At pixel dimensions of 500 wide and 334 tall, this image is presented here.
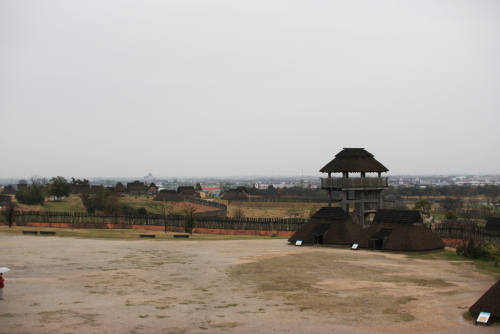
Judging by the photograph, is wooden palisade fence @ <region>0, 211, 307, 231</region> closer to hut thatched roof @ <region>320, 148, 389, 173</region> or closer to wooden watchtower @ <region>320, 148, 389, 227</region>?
wooden watchtower @ <region>320, 148, 389, 227</region>

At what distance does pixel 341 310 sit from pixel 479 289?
726cm

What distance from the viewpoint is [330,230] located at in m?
35.5

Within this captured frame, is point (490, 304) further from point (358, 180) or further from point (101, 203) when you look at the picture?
point (101, 203)

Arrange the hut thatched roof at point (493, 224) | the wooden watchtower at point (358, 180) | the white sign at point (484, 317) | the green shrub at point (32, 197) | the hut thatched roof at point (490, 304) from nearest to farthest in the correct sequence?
the white sign at point (484, 317) < the hut thatched roof at point (490, 304) < the wooden watchtower at point (358, 180) < the hut thatched roof at point (493, 224) < the green shrub at point (32, 197)

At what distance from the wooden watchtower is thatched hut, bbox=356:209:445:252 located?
5512 millimetres

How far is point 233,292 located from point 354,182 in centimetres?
2277

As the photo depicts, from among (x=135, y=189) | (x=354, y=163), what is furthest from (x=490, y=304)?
(x=135, y=189)

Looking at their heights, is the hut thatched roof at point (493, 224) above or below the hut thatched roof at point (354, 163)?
below

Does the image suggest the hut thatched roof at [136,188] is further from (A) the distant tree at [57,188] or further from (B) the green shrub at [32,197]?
(B) the green shrub at [32,197]

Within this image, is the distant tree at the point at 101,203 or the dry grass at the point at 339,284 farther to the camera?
the distant tree at the point at 101,203

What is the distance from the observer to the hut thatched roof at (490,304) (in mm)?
14734

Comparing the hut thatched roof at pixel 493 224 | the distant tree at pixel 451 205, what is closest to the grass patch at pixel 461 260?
the hut thatched roof at pixel 493 224

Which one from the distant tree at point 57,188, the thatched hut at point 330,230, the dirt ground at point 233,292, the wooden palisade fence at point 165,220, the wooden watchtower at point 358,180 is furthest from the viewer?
the distant tree at point 57,188

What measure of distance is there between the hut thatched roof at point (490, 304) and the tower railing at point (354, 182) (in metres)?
23.4
